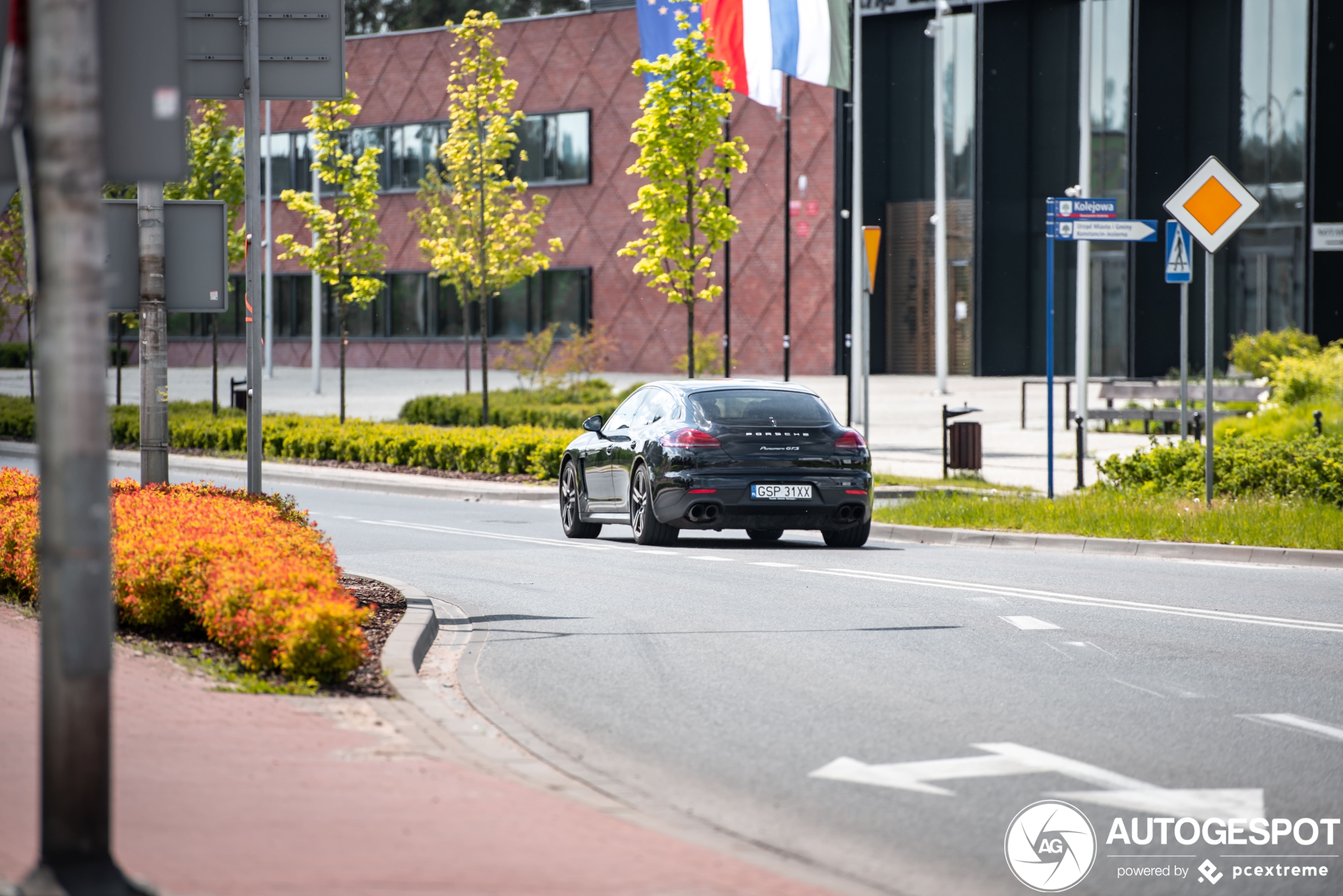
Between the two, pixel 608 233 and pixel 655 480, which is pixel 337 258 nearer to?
pixel 655 480

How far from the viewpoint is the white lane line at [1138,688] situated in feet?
25.6

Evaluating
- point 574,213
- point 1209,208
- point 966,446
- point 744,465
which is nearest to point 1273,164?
point 574,213

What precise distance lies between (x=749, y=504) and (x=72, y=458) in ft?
35.1

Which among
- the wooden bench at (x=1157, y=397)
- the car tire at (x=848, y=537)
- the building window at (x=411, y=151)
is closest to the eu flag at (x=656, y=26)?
the wooden bench at (x=1157, y=397)

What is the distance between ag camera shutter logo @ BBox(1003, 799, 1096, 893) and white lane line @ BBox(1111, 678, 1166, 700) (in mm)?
2120

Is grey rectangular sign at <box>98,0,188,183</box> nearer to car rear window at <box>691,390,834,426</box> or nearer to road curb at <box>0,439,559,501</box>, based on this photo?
car rear window at <box>691,390,834,426</box>

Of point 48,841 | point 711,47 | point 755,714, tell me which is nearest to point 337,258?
point 711,47

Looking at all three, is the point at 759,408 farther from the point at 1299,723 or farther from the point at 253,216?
the point at 1299,723

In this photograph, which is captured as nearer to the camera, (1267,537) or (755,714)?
(755,714)

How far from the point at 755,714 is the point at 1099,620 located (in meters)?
3.63

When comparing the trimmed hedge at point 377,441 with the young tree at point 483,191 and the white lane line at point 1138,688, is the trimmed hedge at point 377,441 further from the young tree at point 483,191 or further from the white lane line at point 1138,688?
the white lane line at point 1138,688

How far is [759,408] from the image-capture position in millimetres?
15039

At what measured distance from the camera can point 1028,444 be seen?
28.9m

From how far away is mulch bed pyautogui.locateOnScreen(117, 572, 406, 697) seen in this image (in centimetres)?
765
